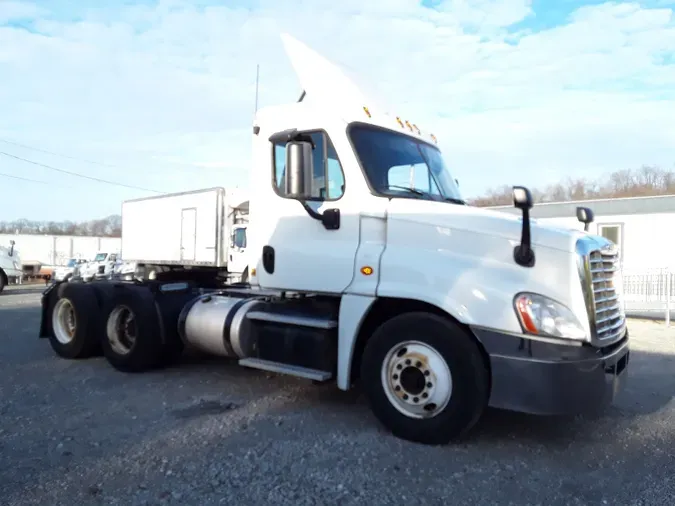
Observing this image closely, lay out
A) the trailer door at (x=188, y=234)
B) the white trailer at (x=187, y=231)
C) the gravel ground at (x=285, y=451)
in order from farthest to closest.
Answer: the trailer door at (x=188, y=234) < the white trailer at (x=187, y=231) < the gravel ground at (x=285, y=451)

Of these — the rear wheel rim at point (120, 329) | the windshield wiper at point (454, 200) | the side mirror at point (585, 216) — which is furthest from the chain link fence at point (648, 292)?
the rear wheel rim at point (120, 329)

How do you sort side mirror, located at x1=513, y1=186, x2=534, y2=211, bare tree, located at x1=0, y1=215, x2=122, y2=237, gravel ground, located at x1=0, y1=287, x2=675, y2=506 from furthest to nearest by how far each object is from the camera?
bare tree, located at x1=0, y1=215, x2=122, y2=237
side mirror, located at x1=513, y1=186, x2=534, y2=211
gravel ground, located at x1=0, y1=287, x2=675, y2=506

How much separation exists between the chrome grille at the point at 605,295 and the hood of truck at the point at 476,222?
264 millimetres

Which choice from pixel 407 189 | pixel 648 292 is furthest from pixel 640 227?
pixel 407 189

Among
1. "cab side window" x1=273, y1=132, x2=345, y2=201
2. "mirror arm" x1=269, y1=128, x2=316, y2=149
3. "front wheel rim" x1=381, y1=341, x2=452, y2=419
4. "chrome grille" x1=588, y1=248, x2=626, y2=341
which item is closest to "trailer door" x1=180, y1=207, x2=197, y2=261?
"mirror arm" x1=269, y1=128, x2=316, y2=149

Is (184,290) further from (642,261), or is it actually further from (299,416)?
Answer: (642,261)

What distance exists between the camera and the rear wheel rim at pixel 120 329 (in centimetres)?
711

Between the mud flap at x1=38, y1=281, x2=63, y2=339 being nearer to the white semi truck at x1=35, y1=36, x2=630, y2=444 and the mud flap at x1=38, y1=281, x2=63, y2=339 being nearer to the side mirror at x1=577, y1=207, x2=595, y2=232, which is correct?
the white semi truck at x1=35, y1=36, x2=630, y2=444

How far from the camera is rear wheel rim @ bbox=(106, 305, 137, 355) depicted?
711cm

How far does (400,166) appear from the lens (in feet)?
17.5

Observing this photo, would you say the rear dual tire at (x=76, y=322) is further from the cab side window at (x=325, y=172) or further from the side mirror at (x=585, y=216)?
the side mirror at (x=585, y=216)

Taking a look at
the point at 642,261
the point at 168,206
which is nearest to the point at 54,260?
the point at 168,206

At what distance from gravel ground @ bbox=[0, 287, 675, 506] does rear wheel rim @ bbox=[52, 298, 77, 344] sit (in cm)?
153

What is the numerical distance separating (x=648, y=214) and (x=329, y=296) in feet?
44.6
